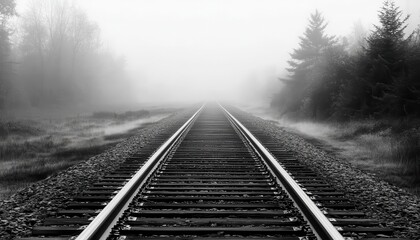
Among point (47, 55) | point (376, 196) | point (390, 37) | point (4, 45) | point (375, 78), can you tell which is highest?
point (47, 55)

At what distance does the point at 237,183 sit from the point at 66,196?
279 cm

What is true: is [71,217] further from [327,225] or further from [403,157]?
[403,157]

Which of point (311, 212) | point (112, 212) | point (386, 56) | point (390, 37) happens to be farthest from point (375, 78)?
point (112, 212)

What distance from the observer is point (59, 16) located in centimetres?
4600

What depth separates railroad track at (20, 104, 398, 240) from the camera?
3.64 m

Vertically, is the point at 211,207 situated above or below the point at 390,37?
below

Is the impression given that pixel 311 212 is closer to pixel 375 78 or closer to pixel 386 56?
pixel 386 56

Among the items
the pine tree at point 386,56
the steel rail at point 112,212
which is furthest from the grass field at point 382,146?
the steel rail at point 112,212

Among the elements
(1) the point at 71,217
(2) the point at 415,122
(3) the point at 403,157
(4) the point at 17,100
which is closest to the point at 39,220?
(1) the point at 71,217

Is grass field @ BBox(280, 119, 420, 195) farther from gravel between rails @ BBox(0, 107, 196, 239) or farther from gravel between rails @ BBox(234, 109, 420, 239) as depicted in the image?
gravel between rails @ BBox(0, 107, 196, 239)

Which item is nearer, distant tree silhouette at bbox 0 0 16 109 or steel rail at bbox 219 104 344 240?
steel rail at bbox 219 104 344 240

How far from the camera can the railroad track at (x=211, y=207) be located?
3.64 metres

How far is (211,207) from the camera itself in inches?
177

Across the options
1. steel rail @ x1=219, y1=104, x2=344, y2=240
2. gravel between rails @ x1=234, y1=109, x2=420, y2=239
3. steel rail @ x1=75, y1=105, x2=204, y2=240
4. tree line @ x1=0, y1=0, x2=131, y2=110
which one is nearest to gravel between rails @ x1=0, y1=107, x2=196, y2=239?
steel rail @ x1=75, y1=105, x2=204, y2=240
